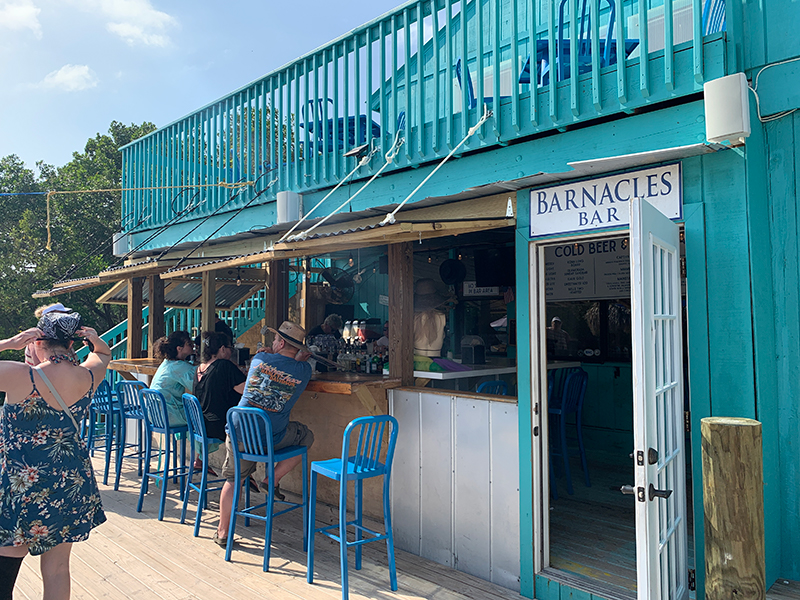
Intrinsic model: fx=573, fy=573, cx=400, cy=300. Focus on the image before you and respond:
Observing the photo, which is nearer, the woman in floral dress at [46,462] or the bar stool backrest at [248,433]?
the woman in floral dress at [46,462]

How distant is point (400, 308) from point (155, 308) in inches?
162

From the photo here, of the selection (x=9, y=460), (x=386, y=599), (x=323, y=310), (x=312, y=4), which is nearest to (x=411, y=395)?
(x=386, y=599)

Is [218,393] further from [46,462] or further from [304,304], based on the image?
[304,304]

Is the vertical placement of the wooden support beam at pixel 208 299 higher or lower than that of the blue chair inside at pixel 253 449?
higher

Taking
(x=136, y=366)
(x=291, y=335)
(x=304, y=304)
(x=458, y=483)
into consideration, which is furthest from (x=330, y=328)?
(x=458, y=483)

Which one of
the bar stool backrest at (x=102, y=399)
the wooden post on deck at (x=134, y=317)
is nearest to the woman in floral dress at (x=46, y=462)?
the bar stool backrest at (x=102, y=399)

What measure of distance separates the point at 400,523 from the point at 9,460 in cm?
268

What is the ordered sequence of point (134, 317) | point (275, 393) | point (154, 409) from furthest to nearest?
point (134, 317) → point (154, 409) → point (275, 393)

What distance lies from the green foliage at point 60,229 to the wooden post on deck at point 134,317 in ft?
27.0

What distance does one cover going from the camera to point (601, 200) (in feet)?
11.1

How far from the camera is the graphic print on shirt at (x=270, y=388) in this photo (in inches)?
170

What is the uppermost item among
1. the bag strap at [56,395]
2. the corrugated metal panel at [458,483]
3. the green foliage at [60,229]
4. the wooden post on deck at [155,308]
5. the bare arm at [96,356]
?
the green foliage at [60,229]

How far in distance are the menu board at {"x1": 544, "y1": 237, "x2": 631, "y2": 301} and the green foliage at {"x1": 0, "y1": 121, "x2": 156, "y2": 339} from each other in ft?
39.7

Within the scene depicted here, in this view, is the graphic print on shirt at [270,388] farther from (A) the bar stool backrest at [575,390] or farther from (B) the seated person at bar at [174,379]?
(A) the bar stool backrest at [575,390]
